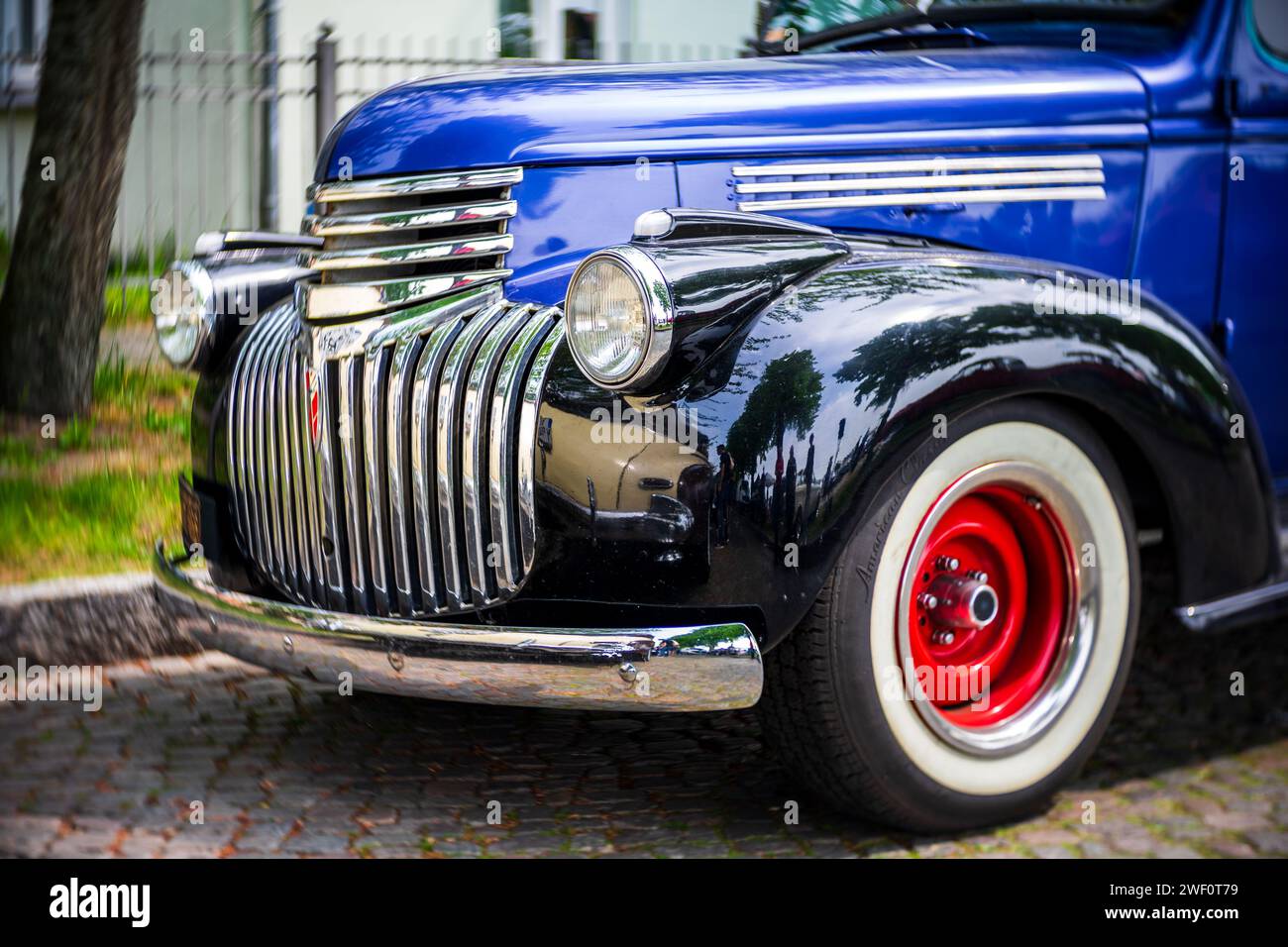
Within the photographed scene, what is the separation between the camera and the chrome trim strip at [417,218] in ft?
9.79

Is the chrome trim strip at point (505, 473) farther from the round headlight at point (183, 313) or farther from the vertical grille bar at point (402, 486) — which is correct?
the round headlight at point (183, 313)

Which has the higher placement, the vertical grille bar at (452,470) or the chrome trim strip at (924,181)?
the chrome trim strip at (924,181)

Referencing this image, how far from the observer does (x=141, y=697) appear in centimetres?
392

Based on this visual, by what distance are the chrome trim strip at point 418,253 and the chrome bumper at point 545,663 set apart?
743 millimetres

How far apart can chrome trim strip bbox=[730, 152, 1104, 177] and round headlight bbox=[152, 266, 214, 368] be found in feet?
4.35

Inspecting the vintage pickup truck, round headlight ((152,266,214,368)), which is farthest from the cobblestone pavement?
round headlight ((152,266,214,368))

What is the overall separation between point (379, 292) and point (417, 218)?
17 cm

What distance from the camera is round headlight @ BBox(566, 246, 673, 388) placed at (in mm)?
2580

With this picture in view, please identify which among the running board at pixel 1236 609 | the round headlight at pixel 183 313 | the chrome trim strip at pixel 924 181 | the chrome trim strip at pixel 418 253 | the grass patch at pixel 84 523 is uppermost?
the chrome trim strip at pixel 924 181

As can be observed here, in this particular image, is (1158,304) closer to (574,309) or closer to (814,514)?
(814,514)

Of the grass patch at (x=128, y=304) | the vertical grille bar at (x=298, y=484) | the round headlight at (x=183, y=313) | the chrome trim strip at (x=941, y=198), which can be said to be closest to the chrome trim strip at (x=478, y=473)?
the vertical grille bar at (x=298, y=484)

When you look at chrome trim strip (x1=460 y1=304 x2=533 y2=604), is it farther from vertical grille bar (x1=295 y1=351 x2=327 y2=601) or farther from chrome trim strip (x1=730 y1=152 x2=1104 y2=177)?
chrome trim strip (x1=730 y1=152 x2=1104 y2=177)

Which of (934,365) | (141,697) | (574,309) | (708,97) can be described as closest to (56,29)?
(141,697)
